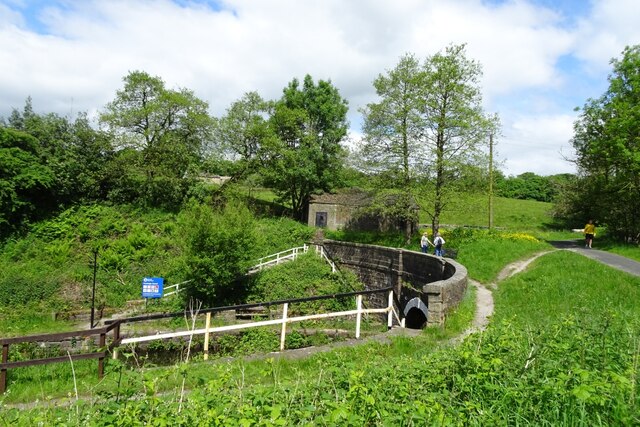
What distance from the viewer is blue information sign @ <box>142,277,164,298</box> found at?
15.4 m

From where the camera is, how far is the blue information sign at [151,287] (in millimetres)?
15445

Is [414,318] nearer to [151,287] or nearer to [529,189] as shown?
[151,287]

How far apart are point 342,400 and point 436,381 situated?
103 centimetres

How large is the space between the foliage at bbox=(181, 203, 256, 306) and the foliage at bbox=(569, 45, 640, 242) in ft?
58.8

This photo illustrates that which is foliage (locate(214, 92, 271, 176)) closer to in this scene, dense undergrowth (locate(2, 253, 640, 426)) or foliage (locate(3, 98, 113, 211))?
foliage (locate(3, 98, 113, 211))

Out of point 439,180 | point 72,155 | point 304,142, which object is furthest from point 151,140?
point 439,180

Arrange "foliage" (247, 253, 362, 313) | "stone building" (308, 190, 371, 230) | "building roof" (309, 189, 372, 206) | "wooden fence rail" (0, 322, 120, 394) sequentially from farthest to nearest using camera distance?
"stone building" (308, 190, 371, 230) → "building roof" (309, 189, 372, 206) → "foliage" (247, 253, 362, 313) → "wooden fence rail" (0, 322, 120, 394)

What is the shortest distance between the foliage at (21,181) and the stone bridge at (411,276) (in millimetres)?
17682

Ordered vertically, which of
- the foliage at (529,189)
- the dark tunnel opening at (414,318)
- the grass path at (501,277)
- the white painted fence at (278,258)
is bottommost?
the dark tunnel opening at (414,318)

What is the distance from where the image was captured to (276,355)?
646 centimetres

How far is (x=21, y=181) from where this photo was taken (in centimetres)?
2244

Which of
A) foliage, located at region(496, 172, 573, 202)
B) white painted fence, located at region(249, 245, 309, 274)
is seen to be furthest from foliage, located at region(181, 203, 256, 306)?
foliage, located at region(496, 172, 573, 202)

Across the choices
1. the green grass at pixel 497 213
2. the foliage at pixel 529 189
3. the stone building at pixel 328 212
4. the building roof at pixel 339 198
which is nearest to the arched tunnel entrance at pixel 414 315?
the green grass at pixel 497 213

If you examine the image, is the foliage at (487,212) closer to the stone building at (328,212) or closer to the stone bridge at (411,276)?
the stone bridge at (411,276)
